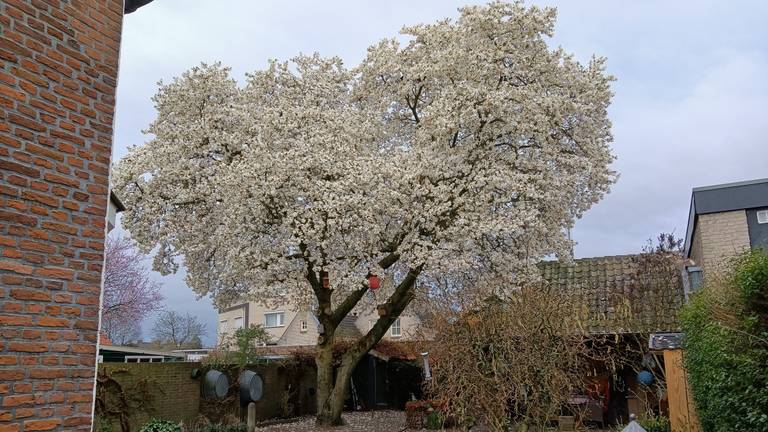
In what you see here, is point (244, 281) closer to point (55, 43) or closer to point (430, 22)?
point (430, 22)

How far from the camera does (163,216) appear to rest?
16.0 meters

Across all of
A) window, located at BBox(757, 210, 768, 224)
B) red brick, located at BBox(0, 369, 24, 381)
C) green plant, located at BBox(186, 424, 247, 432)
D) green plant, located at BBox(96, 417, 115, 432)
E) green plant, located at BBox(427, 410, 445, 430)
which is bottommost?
green plant, located at BBox(427, 410, 445, 430)

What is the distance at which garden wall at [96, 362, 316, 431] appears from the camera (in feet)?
43.0

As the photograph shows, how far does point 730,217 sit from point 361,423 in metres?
11.6

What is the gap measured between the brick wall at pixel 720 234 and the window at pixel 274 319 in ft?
107

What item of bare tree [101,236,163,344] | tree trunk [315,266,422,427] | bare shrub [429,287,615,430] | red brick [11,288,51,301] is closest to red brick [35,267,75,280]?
red brick [11,288,51,301]

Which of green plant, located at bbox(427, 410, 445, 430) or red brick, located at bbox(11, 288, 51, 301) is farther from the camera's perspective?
green plant, located at bbox(427, 410, 445, 430)

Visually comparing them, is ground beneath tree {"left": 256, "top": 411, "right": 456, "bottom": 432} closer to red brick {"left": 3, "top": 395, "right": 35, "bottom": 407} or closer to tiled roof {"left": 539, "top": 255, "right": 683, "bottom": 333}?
tiled roof {"left": 539, "top": 255, "right": 683, "bottom": 333}

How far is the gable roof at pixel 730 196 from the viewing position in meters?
10.7

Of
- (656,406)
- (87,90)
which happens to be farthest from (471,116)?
(87,90)

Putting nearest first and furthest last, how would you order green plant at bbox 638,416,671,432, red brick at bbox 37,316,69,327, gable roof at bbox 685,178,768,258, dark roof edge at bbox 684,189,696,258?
red brick at bbox 37,316,69,327 → green plant at bbox 638,416,671,432 → gable roof at bbox 685,178,768,258 → dark roof edge at bbox 684,189,696,258

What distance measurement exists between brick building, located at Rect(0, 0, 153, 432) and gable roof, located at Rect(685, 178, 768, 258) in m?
10.1

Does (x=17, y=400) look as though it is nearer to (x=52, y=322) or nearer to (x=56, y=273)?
(x=52, y=322)

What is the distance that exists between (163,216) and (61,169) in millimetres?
12746
